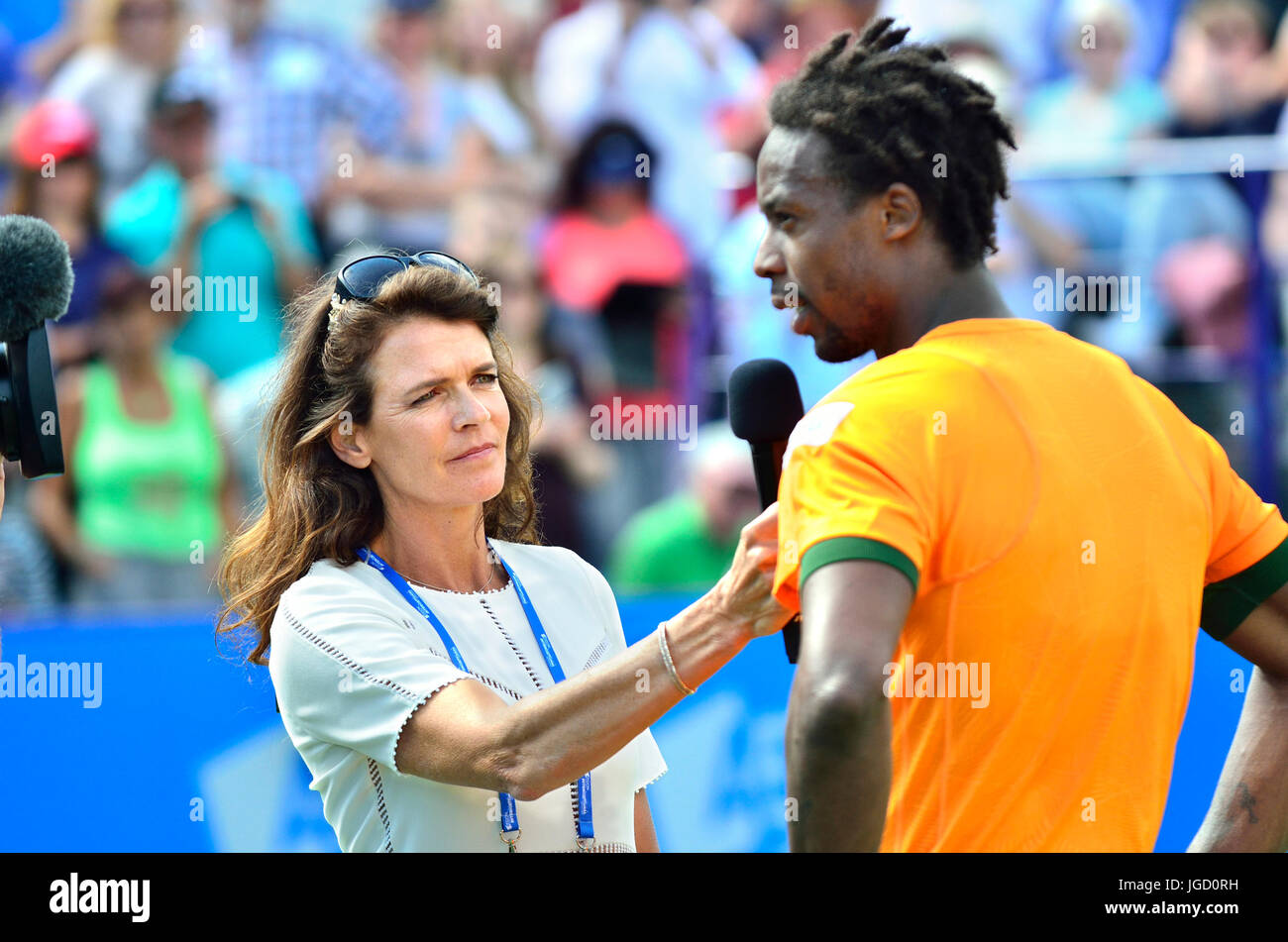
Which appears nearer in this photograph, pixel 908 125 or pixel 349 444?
pixel 908 125

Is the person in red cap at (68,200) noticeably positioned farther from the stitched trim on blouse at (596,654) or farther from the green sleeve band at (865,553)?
the green sleeve band at (865,553)

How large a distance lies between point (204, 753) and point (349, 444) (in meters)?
2.19

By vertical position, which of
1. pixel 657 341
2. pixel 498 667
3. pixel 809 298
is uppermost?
pixel 657 341

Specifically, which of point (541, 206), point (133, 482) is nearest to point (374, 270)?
point (133, 482)

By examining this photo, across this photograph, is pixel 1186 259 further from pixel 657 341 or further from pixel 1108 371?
pixel 1108 371

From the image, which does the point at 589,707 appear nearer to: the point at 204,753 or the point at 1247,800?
the point at 1247,800

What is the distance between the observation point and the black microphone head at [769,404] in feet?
7.42

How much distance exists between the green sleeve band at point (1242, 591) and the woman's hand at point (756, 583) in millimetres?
635

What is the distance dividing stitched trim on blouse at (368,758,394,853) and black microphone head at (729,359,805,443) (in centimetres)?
80

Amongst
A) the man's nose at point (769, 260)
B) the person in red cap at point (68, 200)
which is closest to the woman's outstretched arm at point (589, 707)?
the man's nose at point (769, 260)

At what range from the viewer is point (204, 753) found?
4.50m

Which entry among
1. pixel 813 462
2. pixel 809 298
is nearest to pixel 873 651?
pixel 813 462

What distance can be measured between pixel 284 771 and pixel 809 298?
2.93 metres
